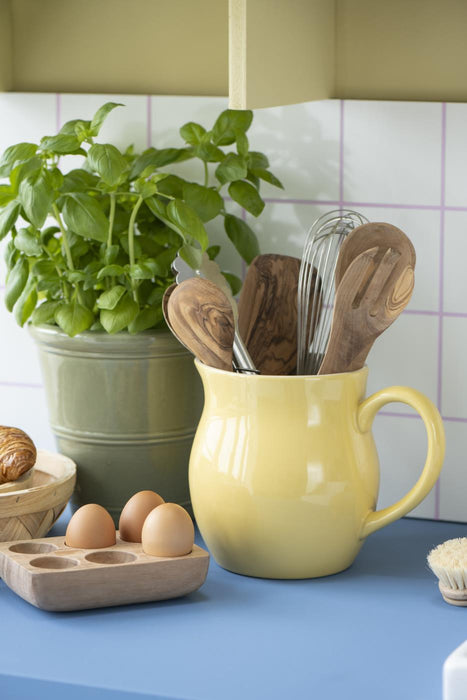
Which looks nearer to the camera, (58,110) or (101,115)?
(101,115)

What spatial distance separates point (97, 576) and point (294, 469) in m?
0.18

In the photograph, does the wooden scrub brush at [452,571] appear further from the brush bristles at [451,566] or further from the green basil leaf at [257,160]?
the green basil leaf at [257,160]

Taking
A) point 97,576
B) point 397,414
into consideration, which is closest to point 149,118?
point 397,414

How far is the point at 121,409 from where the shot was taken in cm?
99

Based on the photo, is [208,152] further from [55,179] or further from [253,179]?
[55,179]

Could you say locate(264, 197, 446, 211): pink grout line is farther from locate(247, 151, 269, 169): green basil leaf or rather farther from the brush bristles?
the brush bristles

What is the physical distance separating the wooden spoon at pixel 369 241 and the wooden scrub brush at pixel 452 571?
0.79 ft

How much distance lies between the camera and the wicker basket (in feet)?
Answer: 2.88

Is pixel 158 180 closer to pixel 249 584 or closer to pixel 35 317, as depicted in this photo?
pixel 35 317

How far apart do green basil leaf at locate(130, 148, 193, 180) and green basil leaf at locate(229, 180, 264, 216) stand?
65 mm

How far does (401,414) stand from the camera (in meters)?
1.05

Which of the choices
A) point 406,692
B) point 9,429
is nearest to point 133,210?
point 9,429

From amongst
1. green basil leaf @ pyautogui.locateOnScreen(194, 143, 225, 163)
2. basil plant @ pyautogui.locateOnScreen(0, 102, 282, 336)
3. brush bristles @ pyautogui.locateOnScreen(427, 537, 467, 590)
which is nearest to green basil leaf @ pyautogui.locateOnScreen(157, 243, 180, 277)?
basil plant @ pyautogui.locateOnScreen(0, 102, 282, 336)

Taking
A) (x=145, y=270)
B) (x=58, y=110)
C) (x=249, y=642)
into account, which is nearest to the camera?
(x=249, y=642)
